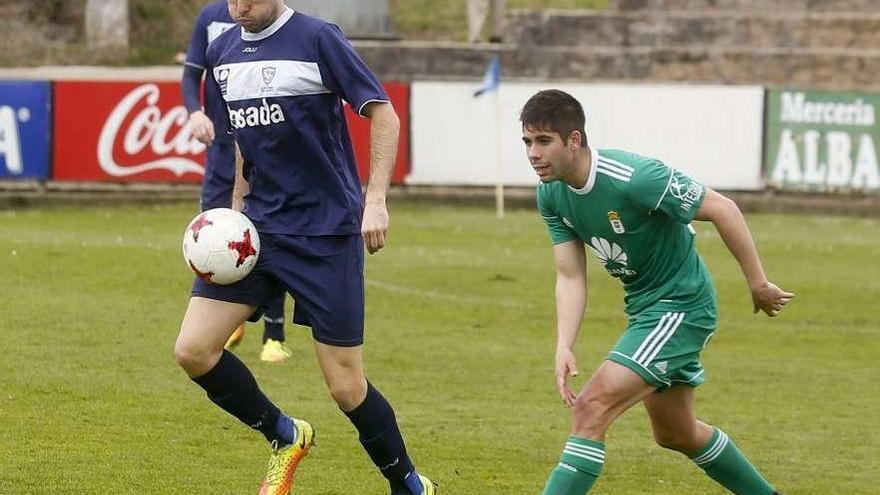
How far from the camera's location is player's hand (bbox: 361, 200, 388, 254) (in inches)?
254

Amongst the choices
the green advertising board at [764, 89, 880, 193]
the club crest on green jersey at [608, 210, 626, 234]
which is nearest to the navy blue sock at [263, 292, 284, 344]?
the club crest on green jersey at [608, 210, 626, 234]

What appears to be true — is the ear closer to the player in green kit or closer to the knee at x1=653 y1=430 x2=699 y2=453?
the player in green kit

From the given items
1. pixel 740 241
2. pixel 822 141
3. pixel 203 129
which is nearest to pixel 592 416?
pixel 740 241

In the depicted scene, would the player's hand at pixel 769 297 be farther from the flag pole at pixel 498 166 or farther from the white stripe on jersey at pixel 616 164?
the flag pole at pixel 498 166

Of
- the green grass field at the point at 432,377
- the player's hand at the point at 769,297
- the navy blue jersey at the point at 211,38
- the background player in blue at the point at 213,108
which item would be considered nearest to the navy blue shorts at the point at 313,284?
the green grass field at the point at 432,377

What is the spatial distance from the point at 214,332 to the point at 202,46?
4.00 meters

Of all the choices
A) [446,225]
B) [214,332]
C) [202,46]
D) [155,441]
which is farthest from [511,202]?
[214,332]

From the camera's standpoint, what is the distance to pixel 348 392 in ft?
22.4

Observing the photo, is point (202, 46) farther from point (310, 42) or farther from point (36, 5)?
point (36, 5)

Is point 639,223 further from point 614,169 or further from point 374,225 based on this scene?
point 374,225

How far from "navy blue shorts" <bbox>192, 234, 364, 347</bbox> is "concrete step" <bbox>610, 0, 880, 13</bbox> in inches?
864

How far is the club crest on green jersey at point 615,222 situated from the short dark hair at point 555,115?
0.31 metres

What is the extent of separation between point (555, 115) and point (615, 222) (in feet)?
1.67

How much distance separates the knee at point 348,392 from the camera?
22.4ft
